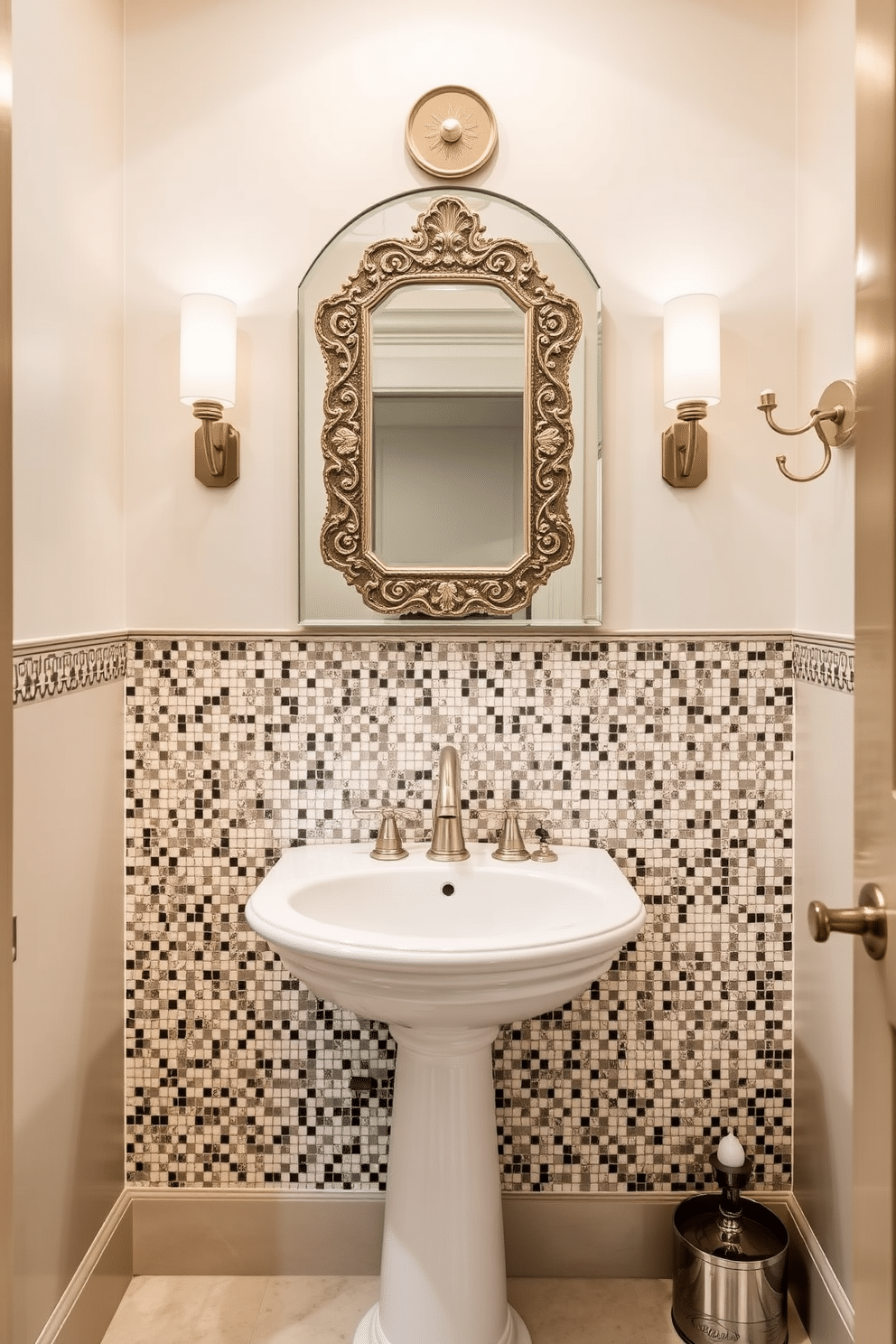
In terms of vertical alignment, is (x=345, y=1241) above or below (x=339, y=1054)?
below

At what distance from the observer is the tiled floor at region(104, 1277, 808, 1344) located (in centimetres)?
161

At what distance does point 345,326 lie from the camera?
5.65ft

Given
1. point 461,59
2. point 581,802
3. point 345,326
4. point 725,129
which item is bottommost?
point 581,802

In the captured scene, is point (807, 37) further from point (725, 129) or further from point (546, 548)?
point (546, 548)

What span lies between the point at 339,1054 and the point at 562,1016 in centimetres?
43

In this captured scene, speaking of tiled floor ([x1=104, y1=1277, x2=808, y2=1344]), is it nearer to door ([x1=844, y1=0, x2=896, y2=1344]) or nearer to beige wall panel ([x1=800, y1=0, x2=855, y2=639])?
door ([x1=844, y1=0, x2=896, y2=1344])

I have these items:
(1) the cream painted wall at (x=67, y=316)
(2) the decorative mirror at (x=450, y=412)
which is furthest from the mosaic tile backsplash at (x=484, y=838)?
(1) the cream painted wall at (x=67, y=316)

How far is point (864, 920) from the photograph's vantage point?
790mm

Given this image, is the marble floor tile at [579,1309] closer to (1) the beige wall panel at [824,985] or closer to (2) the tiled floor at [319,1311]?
(2) the tiled floor at [319,1311]

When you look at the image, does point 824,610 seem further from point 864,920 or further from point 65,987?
point 65,987

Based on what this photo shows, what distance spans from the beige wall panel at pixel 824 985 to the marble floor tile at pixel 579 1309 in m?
0.36

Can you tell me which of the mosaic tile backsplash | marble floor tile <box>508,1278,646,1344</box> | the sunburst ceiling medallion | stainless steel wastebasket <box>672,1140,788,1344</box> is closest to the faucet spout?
the mosaic tile backsplash

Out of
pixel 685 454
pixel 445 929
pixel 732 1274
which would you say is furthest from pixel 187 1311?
pixel 685 454

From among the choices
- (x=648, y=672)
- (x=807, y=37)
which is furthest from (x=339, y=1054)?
(x=807, y=37)
